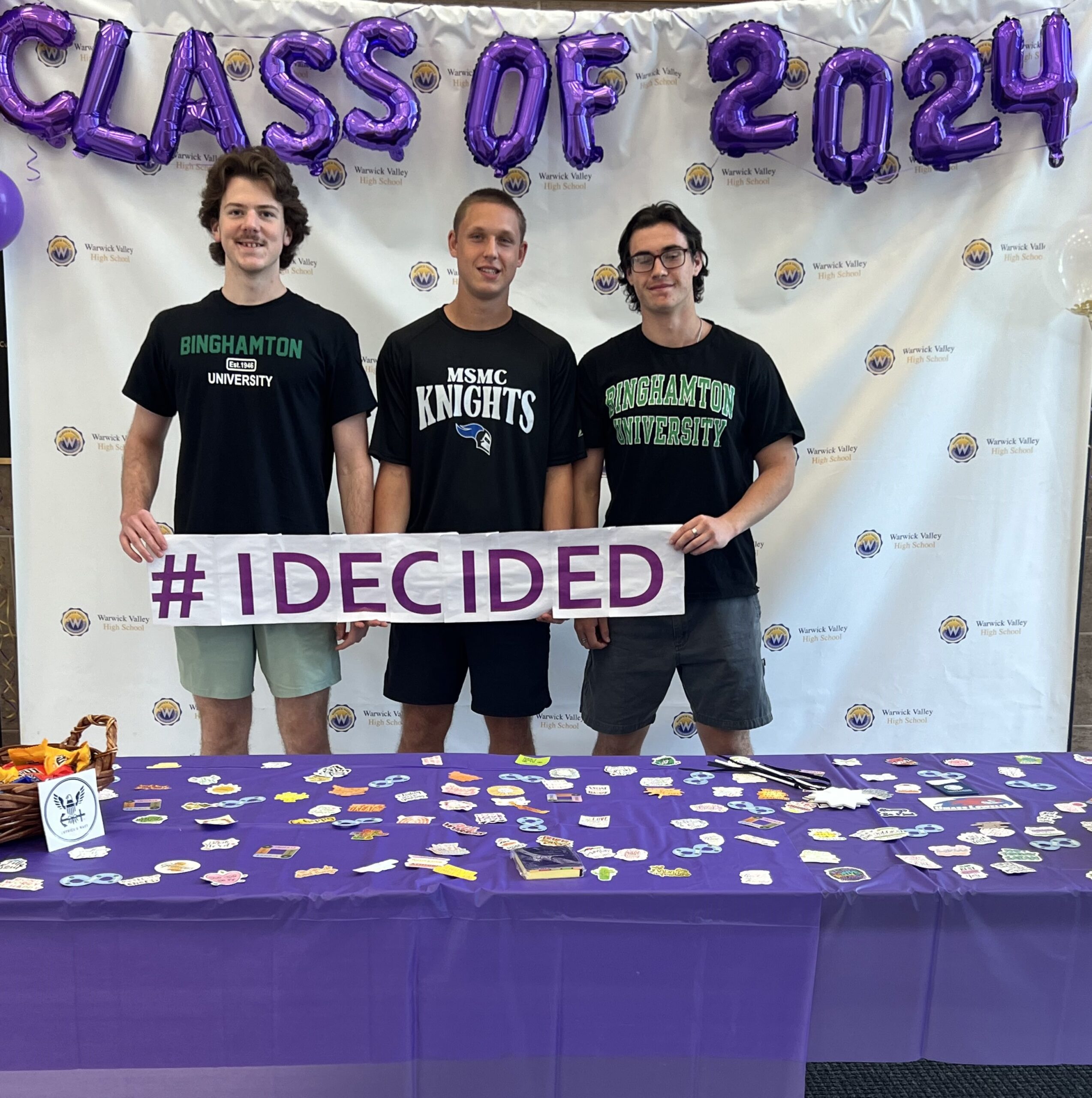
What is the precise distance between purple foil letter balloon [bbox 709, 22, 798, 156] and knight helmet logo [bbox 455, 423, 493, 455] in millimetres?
1335

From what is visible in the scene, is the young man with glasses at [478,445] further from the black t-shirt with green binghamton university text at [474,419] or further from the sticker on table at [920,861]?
the sticker on table at [920,861]

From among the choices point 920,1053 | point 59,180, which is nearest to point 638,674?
point 920,1053

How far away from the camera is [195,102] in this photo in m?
2.91

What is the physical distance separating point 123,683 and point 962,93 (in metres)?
3.36

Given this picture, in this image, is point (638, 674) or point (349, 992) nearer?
point (349, 992)

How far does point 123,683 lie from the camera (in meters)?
3.23

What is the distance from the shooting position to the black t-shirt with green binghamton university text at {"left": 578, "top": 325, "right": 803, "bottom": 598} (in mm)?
2436

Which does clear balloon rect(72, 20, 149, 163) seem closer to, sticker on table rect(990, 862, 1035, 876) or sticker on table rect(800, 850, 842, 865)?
sticker on table rect(800, 850, 842, 865)

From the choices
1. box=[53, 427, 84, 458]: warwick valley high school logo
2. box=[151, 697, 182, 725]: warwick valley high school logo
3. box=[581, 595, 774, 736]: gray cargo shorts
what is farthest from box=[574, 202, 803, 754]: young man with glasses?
box=[53, 427, 84, 458]: warwick valley high school logo

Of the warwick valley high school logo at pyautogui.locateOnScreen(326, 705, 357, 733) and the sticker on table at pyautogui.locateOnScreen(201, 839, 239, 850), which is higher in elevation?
the sticker on table at pyautogui.locateOnScreen(201, 839, 239, 850)

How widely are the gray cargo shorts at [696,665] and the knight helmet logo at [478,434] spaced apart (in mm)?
590

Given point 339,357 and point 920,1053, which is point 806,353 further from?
point 920,1053

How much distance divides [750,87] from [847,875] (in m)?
2.51

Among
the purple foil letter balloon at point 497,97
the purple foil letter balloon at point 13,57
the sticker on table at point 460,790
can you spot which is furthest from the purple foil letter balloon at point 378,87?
the sticker on table at point 460,790
